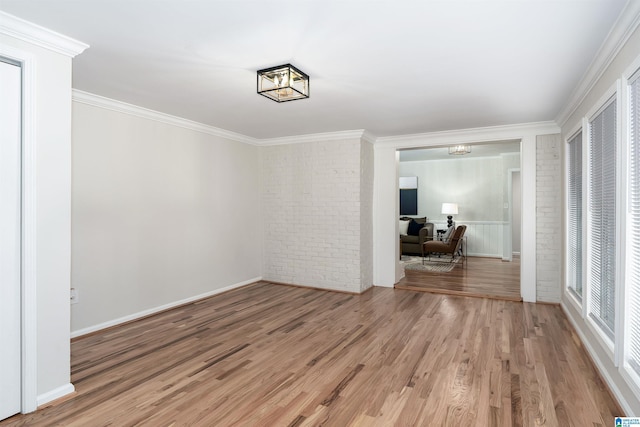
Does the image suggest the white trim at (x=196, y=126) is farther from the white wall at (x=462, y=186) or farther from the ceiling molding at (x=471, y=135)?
the white wall at (x=462, y=186)

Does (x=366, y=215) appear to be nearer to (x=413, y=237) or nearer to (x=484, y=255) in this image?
(x=413, y=237)

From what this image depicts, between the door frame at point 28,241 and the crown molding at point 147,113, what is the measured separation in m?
1.40

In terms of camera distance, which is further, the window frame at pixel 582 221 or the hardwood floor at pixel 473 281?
the hardwood floor at pixel 473 281

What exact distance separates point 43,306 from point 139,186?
6.91 ft

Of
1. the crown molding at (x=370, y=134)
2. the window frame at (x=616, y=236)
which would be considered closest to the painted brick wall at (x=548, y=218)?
the crown molding at (x=370, y=134)

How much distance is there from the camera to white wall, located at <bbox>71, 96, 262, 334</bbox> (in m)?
3.75

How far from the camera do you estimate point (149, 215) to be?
173 inches

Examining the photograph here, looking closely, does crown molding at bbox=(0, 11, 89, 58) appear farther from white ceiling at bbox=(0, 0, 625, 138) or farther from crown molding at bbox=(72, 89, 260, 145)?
crown molding at bbox=(72, 89, 260, 145)

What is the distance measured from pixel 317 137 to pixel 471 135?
2337mm

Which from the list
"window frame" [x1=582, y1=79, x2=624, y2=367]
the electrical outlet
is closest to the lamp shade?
"window frame" [x1=582, y1=79, x2=624, y2=367]

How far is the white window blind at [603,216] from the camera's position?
8.89 feet

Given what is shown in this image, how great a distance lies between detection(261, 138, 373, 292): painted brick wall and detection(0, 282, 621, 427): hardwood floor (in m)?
1.20

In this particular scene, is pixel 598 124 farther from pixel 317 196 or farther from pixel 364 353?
pixel 317 196

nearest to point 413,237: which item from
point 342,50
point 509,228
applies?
point 509,228
